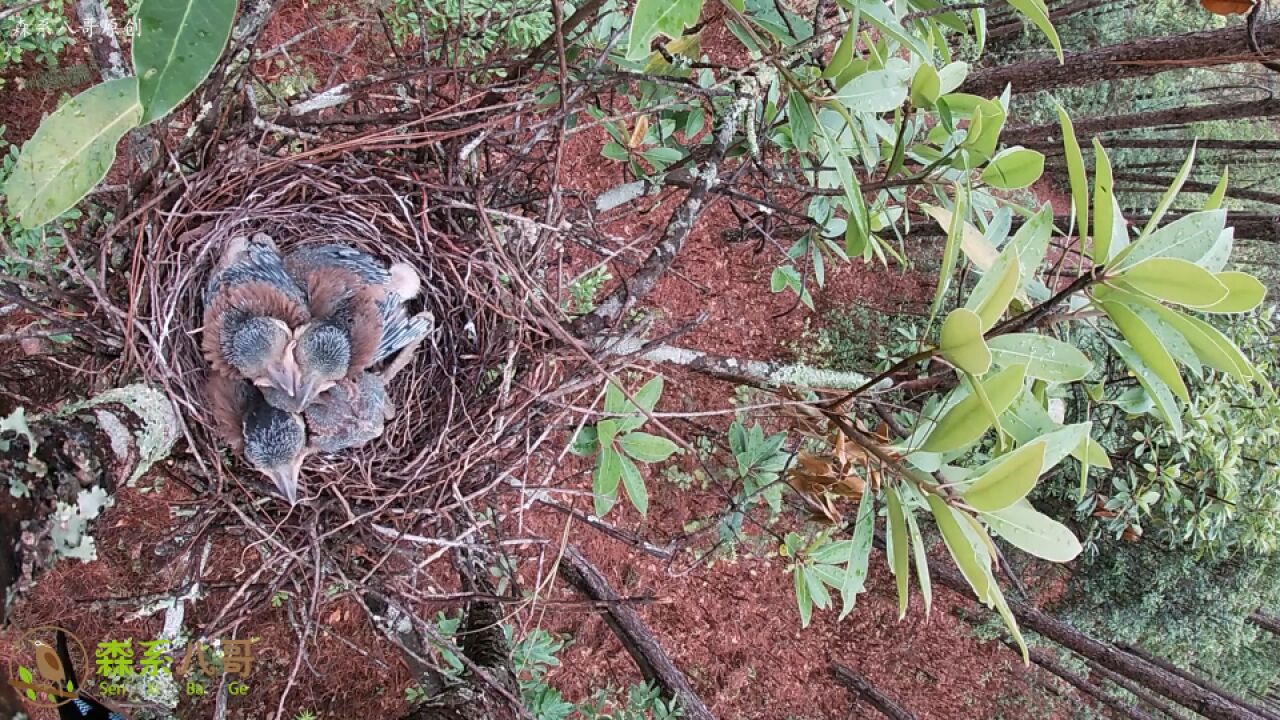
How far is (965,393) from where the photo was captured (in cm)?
135

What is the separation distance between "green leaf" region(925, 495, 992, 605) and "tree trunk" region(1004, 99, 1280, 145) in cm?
203

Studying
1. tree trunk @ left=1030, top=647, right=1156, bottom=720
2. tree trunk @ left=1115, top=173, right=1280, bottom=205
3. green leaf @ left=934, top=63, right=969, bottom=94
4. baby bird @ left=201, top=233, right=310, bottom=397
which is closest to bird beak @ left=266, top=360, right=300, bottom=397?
baby bird @ left=201, top=233, right=310, bottom=397

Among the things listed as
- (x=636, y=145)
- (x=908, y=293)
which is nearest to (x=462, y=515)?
(x=636, y=145)

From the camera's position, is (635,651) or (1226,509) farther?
(1226,509)

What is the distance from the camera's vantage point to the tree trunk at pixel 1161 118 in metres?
2.35

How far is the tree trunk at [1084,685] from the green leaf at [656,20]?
13.5ft

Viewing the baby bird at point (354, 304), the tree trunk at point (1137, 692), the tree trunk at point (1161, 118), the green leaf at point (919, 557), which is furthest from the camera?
the tree trunk at point (1137, 692)

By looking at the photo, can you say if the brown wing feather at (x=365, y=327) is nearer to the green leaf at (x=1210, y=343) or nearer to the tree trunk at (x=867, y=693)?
the green leaf at (x=1210, y=343)

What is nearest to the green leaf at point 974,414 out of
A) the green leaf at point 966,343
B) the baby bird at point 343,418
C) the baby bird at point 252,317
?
the green leaf at point 966,343

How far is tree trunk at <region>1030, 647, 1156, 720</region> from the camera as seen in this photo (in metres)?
3.90

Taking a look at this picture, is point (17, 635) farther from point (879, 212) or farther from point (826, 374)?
point (879, 212)

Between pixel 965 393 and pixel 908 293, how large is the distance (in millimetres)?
3000

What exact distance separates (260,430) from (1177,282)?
5.80 feet

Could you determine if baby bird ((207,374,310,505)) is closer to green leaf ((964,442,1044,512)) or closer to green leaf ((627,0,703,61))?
green leaf ((627,0,703,61))
